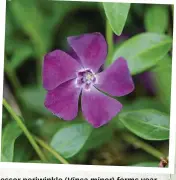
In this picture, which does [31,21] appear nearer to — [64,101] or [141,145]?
[64,101]

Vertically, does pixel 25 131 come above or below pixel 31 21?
below

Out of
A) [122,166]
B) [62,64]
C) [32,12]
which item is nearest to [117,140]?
[122,166]

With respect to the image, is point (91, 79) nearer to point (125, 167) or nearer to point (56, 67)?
point (56, 67)

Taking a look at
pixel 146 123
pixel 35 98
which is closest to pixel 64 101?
pixel 35 98

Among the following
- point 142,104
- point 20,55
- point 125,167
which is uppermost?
point 20,55

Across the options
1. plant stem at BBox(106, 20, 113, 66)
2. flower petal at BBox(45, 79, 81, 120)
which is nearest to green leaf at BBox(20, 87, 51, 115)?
flower petal at BBox(45, 79, 81, 120)

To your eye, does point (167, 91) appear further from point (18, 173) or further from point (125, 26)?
point (18, 173)

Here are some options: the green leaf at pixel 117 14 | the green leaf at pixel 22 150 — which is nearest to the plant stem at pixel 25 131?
the green leaf at pixel 22 150
